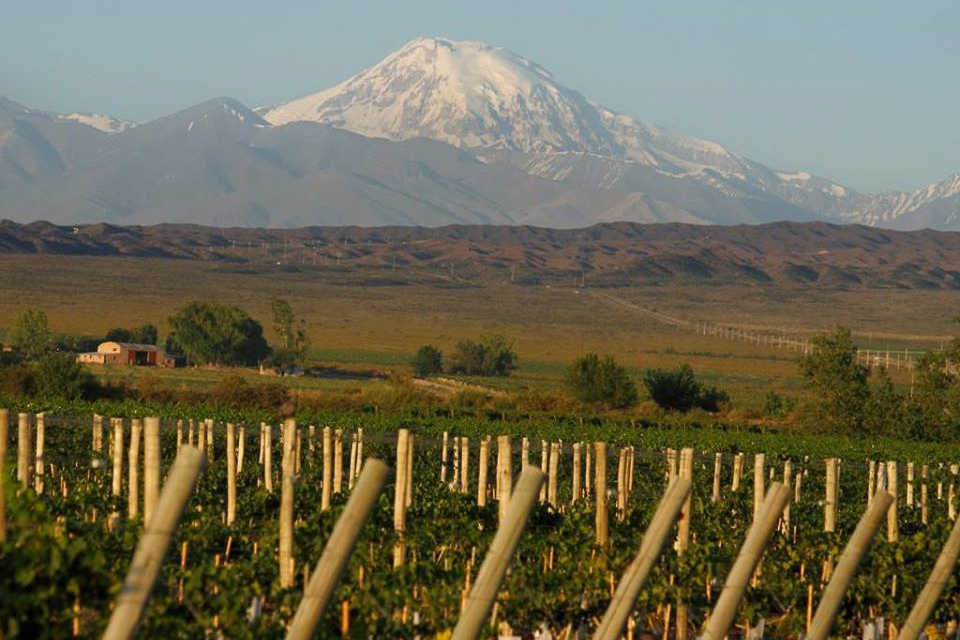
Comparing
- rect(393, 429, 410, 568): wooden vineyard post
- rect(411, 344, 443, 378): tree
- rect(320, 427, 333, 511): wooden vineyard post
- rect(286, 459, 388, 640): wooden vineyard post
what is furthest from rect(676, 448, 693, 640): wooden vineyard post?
rect(411, 344, 443, 378): tree

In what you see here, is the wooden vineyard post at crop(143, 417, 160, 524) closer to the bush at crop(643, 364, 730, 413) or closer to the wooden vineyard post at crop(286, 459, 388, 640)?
the wooden vineyard post at crop(286, 459, 388, 640)

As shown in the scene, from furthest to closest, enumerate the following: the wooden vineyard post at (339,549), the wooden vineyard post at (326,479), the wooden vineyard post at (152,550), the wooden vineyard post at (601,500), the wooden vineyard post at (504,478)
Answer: the wooden vineyard post at (326,479) → the wooden vineyard post at (504,478) → the wooden vineyard post at (601,500) → the wooden vineyard post at (339,549) → the wooden vineyard post at (152,550)

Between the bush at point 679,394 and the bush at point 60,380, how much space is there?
19193 millimetres

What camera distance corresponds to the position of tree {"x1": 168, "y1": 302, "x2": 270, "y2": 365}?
90.2m

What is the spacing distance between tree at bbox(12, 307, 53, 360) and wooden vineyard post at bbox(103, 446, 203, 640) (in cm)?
6844

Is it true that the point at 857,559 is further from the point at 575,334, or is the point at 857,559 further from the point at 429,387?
the point at 575,334

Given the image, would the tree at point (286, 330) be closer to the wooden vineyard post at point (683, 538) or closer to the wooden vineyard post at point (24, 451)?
the wooden vineyard post at point (24, 451)

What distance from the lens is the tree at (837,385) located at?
176ft

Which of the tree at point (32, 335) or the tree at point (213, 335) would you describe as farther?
the tree at point (213, 335)

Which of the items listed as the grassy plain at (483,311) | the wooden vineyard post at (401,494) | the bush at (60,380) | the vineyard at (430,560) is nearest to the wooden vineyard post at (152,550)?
the vineyard at (430,560)

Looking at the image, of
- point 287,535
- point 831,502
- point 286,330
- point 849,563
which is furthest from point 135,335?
point 849,563

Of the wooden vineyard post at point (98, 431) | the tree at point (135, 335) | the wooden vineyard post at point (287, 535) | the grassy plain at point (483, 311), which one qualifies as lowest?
the grassy plain at point (483, 311)

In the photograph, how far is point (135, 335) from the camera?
102 metres

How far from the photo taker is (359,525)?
7.31 metres
